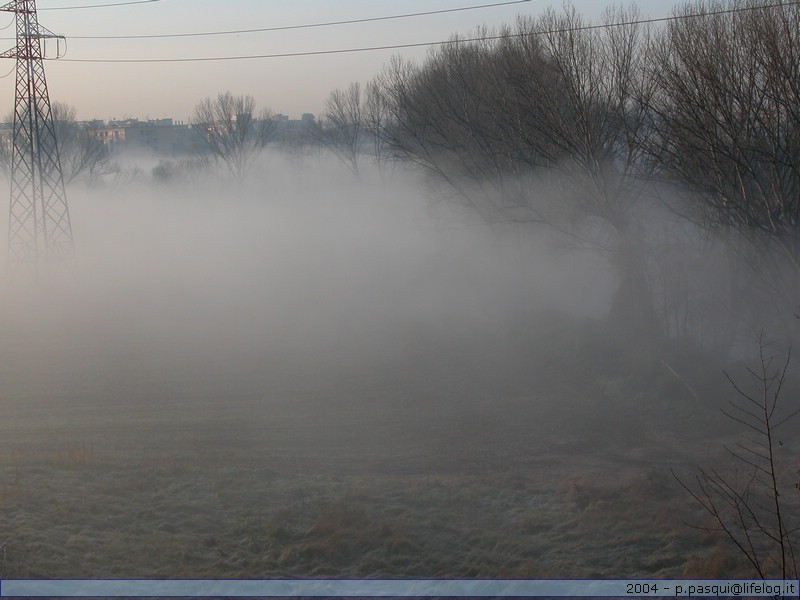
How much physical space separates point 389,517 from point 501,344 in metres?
9.52

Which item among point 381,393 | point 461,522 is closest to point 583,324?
point 381,393

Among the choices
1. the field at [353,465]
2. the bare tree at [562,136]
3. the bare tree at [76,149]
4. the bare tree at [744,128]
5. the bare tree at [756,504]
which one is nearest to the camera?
the bare tree at [756,504]

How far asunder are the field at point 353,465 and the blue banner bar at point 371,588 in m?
0.16

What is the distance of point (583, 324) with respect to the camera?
1627 centimetres

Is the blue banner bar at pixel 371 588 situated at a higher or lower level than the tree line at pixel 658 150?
lower

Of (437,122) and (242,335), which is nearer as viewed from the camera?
(242,335)

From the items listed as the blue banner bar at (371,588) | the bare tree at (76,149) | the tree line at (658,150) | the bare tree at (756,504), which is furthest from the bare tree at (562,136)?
the bare tree at (76,149)

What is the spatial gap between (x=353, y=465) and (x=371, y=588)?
10.4 ft

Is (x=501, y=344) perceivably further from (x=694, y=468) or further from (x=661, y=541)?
(x=661, y=541)

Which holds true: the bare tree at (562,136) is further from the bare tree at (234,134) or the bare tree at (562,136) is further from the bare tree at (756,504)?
the bare tree at (234,134)

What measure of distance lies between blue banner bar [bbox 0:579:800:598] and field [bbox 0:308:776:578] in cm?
16

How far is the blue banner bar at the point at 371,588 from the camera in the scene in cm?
526

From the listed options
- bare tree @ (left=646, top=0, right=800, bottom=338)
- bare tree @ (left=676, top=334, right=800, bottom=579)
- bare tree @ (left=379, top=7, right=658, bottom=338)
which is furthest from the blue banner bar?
bare tree @ (left=379, top=7, right=658, bottom=338)

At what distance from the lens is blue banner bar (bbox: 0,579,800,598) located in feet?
17.3
